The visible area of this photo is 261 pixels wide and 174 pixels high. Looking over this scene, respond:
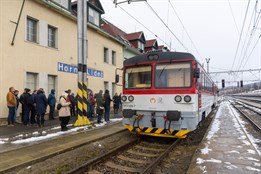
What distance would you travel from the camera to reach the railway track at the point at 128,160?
5321mm

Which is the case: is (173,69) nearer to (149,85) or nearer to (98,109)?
(149,85)

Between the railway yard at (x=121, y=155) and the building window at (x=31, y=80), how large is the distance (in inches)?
187

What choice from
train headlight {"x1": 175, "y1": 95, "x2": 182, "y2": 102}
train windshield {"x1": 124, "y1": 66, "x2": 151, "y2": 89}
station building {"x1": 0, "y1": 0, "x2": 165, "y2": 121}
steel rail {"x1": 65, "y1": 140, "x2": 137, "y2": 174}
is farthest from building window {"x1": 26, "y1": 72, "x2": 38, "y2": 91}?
train headlight {"x1": 175, "y1": 95, "x2": 182, "y2": 102}

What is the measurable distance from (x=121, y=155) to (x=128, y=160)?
1.65 feet

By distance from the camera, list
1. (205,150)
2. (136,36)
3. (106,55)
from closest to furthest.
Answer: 1. (205,150)
2. (106,55)
3. (136,36)

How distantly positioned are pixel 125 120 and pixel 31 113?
551 centimetres

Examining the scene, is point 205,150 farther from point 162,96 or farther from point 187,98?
point 162,96

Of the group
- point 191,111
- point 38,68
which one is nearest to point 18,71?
point 38,68

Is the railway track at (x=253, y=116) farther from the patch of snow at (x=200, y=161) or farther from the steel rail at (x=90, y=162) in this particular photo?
the steel rail at (x=90, y=162)

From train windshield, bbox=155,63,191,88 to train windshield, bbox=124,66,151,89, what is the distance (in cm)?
34

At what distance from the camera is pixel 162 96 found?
7.75m

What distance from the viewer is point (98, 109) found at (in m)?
11.7

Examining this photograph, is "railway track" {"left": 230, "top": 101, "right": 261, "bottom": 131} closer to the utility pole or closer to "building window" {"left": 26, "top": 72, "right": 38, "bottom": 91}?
the utility pole

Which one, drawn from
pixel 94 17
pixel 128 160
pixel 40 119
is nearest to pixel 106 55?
pixel 94 17
